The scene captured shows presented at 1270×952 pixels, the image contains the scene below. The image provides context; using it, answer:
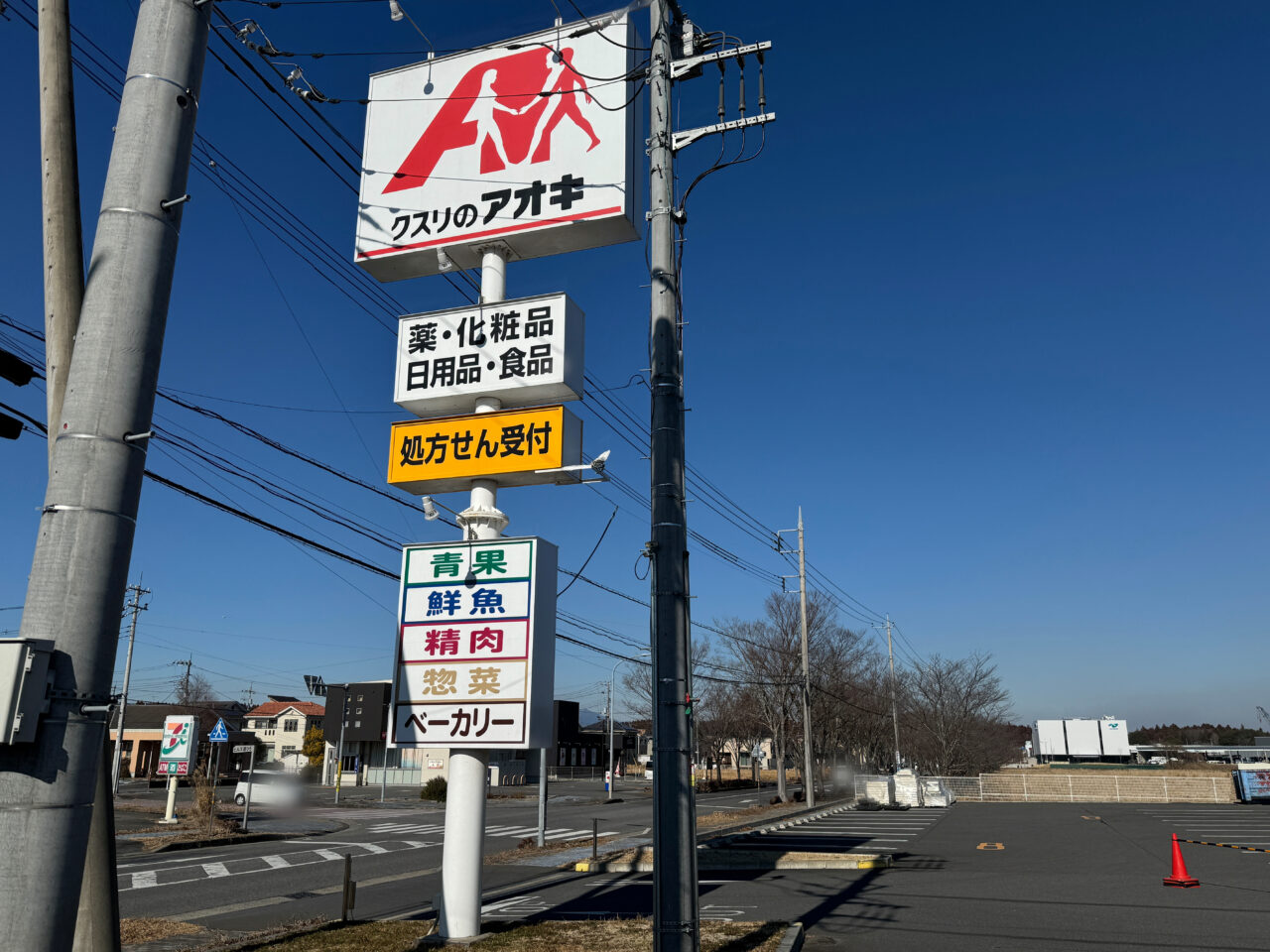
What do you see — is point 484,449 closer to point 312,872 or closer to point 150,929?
point 150,929

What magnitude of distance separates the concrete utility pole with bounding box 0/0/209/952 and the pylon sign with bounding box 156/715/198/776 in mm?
25487

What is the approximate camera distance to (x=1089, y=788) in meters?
46.4

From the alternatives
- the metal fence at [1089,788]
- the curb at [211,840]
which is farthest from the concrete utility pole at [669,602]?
the metal fence at [1089,788]

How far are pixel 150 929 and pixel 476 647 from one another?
233 inches

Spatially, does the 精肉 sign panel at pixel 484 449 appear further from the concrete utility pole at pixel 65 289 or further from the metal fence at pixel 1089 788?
the metal fence at pixel 1089 788

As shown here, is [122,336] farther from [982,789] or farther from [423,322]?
[982,789]

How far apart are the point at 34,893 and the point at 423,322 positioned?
8456 millimetres

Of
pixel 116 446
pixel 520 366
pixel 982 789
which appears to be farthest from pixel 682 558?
pixel 982 789

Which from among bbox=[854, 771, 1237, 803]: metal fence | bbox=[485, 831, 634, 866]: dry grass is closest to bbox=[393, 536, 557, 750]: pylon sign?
bbox=[485, 831, 634, 866]: dry grass

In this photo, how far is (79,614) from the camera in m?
3.70

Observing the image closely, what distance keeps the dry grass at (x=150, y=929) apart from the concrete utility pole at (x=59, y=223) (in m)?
7.76

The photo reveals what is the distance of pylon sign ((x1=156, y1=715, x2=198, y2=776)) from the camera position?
85.1 ft

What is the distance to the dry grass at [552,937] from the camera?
29.8ft

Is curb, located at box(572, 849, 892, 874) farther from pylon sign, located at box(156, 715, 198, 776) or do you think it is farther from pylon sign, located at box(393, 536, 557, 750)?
pylon sign, located at box(156, 715, 198, 776)
